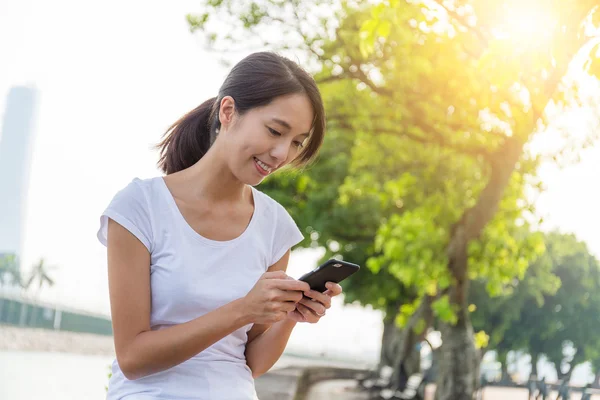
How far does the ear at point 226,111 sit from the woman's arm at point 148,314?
525mm

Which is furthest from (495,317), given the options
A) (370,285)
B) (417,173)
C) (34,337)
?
(417,173)

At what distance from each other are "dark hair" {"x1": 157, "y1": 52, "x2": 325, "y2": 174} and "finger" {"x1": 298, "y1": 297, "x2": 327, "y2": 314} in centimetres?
60

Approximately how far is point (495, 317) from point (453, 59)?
30972mm

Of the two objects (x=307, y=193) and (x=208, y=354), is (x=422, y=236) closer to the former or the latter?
(x=208, y=354)

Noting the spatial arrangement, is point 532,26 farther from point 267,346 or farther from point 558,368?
point 558,368

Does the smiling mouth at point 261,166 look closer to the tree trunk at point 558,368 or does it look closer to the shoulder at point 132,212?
the shoulder at point 132,212

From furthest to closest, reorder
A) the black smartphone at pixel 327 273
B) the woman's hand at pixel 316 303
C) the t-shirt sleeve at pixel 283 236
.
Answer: the t-shirt sleeve at pixel 283 236 → the woman's hand at pixel 316 303 → the black smartphone at pixel 327 273

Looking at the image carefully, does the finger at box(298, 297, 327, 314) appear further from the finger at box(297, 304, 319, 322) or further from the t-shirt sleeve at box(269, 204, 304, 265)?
the t-shirt sleeve at box(269, 204, 304, 265)

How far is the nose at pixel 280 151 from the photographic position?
2670 millimetres

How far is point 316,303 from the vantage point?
2617 millimetres

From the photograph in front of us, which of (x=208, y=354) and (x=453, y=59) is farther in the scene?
(x=453, y=59)

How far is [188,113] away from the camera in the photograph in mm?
3100

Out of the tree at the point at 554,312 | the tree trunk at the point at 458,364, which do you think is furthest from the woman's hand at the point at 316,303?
the tree at the point at 554,312

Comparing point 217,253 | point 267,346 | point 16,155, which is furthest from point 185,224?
point 16,155
